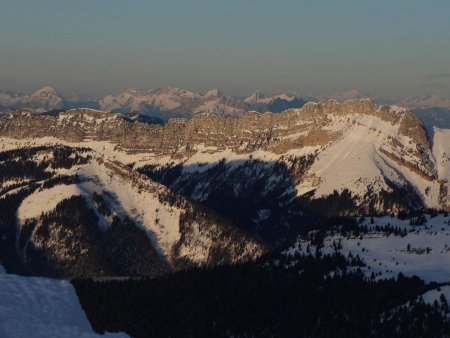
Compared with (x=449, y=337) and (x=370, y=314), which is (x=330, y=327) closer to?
(x=370, y=314)

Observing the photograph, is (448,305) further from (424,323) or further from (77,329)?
(77,329)

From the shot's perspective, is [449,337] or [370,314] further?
[370,314]

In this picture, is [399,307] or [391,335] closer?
[391,335]

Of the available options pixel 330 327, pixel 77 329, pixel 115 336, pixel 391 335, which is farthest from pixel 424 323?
pixel 77 329

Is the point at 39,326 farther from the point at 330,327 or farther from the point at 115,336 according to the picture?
the point at 330,327

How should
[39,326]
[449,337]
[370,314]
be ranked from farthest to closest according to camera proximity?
[370,314] → [39,326] → [449,337]

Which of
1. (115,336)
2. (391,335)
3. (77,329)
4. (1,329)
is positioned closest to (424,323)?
(391,335)

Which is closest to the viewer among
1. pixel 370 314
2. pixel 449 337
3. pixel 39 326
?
pixel 449 337
